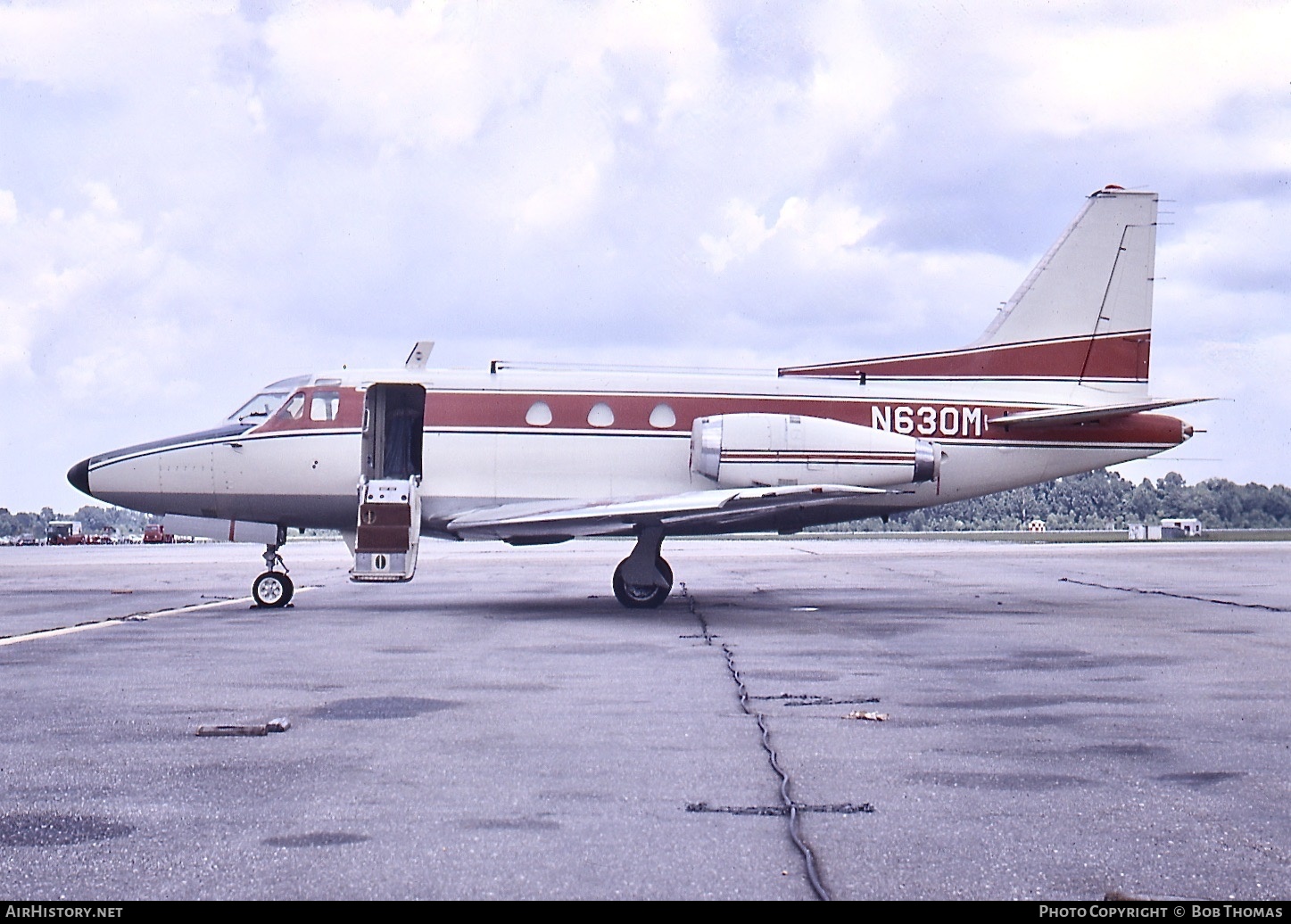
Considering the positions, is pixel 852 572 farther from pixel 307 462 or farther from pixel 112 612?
pixel 112 612

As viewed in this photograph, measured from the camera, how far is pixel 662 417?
22672mm

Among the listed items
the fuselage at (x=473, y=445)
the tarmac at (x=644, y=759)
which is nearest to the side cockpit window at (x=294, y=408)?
the fuselage at (x=473, y=445)

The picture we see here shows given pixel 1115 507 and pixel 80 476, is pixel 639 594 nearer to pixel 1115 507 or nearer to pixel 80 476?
pixel 80 476

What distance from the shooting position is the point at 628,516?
68.6ft

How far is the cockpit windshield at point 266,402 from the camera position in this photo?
23141mm

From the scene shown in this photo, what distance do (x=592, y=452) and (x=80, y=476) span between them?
8.92 meters

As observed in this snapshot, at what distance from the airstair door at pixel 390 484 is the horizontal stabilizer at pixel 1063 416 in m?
10.3

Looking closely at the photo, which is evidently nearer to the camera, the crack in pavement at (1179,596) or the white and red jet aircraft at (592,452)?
the white and red jet aircraft at (592,452)

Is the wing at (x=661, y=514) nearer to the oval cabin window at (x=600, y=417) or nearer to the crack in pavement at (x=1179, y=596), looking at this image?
the oval cabin window at (x=600, y=417)

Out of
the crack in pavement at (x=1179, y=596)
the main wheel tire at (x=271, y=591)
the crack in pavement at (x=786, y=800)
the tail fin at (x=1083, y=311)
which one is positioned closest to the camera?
the crack in pavement at (x=786, y=800)

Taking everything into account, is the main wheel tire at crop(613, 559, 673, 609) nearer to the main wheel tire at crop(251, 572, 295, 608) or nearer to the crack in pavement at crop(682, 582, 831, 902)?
the main wheel tire at crop(251, 572, 295, 608)

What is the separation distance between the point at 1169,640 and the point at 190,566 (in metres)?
34.2

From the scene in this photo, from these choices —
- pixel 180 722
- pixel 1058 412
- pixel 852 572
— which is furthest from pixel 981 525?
pixel 180 722

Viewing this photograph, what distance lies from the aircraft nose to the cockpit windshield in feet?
8.33
